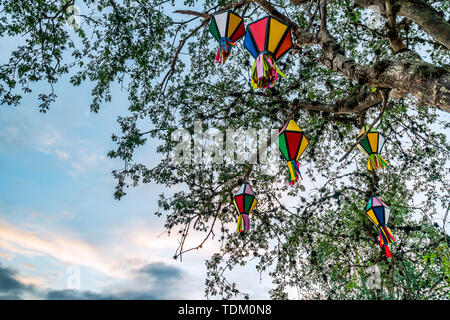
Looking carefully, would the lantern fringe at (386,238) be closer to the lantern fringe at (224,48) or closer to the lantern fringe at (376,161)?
the lantern fringe at (376,161)

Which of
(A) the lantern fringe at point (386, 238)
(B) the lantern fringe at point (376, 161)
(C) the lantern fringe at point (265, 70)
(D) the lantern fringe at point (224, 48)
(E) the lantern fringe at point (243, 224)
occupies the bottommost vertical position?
(A) the lantern fringe at point (386, 238)

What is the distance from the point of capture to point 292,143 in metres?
3.15

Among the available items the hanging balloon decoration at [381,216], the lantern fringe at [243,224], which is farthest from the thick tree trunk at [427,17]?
the lantern fringe at [243,224]

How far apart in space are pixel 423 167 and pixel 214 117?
14.6 ft

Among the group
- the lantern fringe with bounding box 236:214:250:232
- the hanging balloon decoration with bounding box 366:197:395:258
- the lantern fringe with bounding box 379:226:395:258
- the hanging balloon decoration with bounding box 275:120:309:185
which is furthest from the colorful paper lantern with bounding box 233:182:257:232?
the lantern fringe with bounding box 379:226:395:258

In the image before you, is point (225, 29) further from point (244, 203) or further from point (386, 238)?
point (386, 238)

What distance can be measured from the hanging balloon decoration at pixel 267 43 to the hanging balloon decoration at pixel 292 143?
25.1 inches

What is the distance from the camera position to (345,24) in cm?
509

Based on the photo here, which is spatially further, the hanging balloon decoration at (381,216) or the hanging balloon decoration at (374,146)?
the hanging balloon decoration at (381,216)

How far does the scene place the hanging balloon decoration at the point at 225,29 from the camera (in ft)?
10.3

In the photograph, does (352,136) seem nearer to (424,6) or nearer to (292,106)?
(292,106)

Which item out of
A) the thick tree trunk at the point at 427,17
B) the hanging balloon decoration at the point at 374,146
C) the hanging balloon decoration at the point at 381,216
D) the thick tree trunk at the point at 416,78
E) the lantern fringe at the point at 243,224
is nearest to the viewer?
the thick tree trunk at the point at 416,78

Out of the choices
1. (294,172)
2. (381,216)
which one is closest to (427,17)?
(294,172)

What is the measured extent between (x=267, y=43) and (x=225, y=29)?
0.75m
